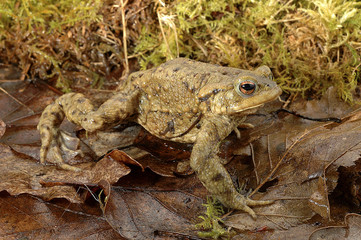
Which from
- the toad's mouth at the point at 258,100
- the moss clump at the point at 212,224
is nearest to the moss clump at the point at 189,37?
the toad's mouth at the point at 258,100

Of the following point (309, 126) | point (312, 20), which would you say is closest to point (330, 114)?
point (309, 126)

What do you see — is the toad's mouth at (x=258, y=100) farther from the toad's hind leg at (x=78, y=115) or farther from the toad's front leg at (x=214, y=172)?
the toad's hind leg at (x=78, y=115)

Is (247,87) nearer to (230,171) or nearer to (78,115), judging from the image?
(230,171)

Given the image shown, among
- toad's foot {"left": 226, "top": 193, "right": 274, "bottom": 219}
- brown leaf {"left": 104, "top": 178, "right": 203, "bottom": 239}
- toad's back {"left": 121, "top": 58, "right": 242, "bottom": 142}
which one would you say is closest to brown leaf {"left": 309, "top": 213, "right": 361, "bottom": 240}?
toad's foot {"left": 226, "top": 193, "right": 274, "bottom": 219}

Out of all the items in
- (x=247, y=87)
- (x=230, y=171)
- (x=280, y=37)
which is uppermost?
(x=280, y=37)

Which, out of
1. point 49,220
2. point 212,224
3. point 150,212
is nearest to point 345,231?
point 212,224

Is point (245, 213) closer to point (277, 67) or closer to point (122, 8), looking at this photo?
point (277, 67)
